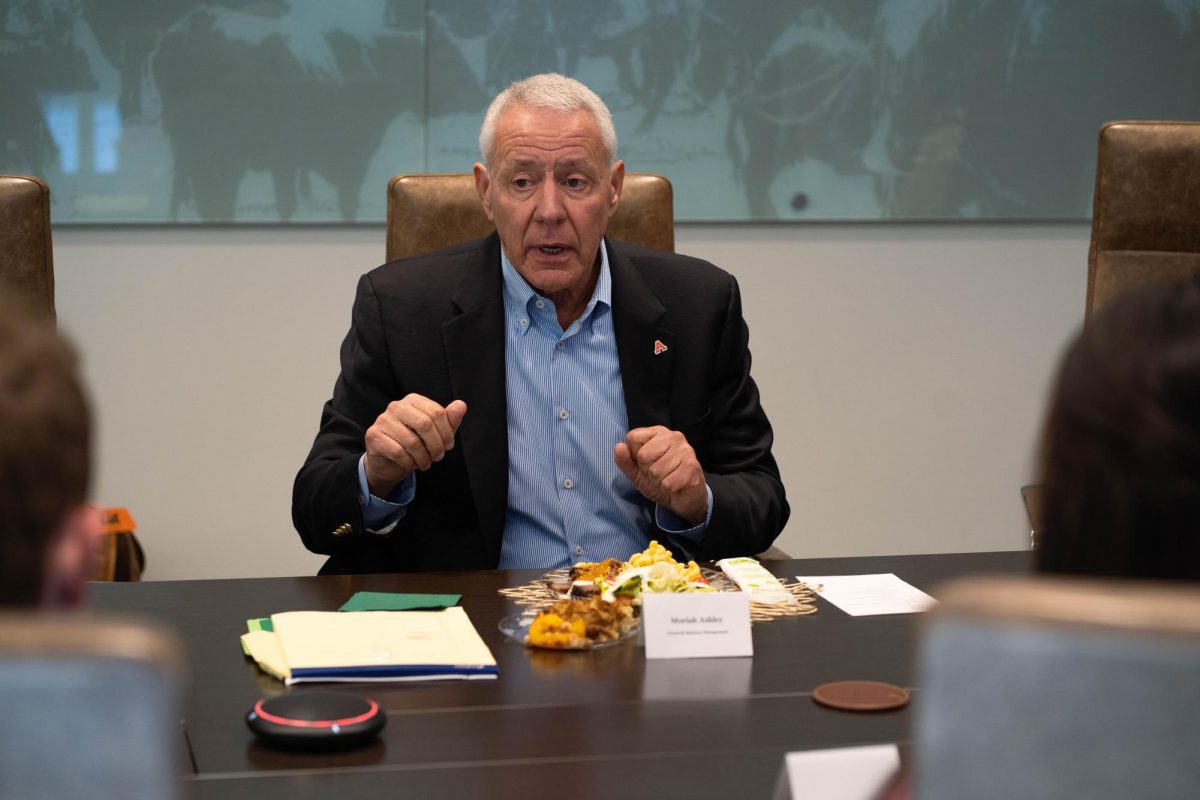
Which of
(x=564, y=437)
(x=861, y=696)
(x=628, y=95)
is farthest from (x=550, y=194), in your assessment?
(x=628, y=95)

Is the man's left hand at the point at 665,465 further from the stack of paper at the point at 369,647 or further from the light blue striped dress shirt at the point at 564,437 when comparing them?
the stack of paper at the point at 369,647

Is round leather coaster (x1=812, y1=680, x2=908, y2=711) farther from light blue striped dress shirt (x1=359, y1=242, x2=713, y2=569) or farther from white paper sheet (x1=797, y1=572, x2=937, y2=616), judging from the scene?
light blue striped dress shirt (x1=359, y1=242, x2=713, y2=569)

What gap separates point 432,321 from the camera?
2.26 m

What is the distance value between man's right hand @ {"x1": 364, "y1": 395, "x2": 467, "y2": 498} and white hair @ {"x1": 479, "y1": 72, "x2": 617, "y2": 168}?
1.94ft

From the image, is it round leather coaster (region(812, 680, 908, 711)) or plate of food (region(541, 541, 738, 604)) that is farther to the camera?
plate of food (region(541, 541, 738, 604))

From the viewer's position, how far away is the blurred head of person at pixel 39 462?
0.58 meters

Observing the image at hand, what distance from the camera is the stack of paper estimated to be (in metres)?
1.33

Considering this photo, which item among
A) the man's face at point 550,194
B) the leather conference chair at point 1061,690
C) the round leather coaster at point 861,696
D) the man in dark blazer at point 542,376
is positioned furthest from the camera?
the man's face at point 550,194

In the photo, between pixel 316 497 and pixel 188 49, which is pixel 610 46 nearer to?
pixel 188 49

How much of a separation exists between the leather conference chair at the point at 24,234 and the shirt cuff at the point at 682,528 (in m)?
1.11

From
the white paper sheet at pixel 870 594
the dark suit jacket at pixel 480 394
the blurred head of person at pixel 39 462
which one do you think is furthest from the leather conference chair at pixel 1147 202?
the blurred head of person at pixel 39 462

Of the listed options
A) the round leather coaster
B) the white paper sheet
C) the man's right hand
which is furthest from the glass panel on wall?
the round leather coaster

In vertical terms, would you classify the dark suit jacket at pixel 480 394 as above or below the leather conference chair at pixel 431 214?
below

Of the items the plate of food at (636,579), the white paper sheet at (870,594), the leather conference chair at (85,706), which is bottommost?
the white paper sheet at (870,594)
